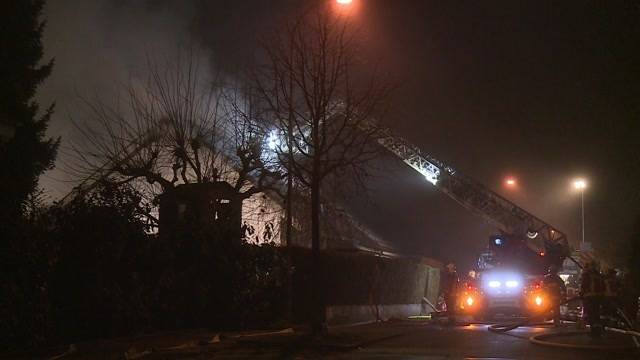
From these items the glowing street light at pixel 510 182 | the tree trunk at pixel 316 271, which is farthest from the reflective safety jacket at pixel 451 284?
the glowing street light at pixel 510 182

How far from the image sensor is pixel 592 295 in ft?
56.0

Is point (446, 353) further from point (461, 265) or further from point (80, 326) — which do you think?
point (461, 265)

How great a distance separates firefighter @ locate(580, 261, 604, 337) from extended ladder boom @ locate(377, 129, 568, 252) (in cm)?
1784

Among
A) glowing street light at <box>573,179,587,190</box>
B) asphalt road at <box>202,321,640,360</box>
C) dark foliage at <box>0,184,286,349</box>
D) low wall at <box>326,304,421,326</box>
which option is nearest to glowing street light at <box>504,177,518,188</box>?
glowing street light at <box>573,179,587,190</box>

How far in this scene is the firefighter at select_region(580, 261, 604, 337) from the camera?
16.4m

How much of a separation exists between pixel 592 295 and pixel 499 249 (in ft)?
32.2

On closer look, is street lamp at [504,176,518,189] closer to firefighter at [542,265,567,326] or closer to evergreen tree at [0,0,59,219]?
firefighter at [542,265,567,326]

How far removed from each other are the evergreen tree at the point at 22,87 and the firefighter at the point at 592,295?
1325cm

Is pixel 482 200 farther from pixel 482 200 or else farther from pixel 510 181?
pixel 510 181

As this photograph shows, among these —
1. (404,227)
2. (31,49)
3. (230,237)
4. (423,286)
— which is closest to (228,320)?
(230,237)

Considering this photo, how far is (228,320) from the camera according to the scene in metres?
18.3

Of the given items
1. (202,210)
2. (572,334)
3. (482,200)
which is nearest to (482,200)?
(482,200)

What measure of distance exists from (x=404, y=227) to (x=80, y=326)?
4195cm

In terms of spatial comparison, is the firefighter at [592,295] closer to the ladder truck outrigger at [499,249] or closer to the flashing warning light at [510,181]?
the ladder truck outrigger at [499,249]
